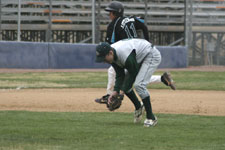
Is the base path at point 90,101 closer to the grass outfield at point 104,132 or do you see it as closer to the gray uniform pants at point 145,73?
the grass outfield at point 104,132

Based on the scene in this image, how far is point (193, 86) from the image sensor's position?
1590 cm

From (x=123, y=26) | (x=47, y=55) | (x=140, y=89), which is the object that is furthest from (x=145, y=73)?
(x=47, y=55)

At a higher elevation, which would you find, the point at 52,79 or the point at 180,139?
the point at 180,139

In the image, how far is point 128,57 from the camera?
22.5 feet

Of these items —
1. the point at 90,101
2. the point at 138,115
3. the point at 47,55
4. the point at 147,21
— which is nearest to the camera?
the point at 138,115

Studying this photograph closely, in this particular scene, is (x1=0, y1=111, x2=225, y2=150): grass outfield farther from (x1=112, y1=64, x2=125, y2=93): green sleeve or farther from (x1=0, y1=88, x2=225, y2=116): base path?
(x1=0, y1=88, x2=225, y2=116): base path

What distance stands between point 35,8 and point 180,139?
67.5 feet

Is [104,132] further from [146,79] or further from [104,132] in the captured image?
[146,79]

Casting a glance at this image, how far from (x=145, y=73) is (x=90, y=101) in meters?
4.50

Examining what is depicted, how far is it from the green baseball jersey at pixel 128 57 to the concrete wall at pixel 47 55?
1513 cm

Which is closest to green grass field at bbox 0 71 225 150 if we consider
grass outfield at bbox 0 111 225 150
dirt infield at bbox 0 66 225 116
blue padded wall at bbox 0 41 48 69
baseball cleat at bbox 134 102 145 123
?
grass outfield at bbox 0 111 225 150

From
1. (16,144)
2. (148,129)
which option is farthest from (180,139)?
(16,144)

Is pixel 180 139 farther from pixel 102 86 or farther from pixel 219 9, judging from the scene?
pixel 219 9

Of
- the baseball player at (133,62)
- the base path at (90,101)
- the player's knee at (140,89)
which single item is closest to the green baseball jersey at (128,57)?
the baseball player at (133,62)
